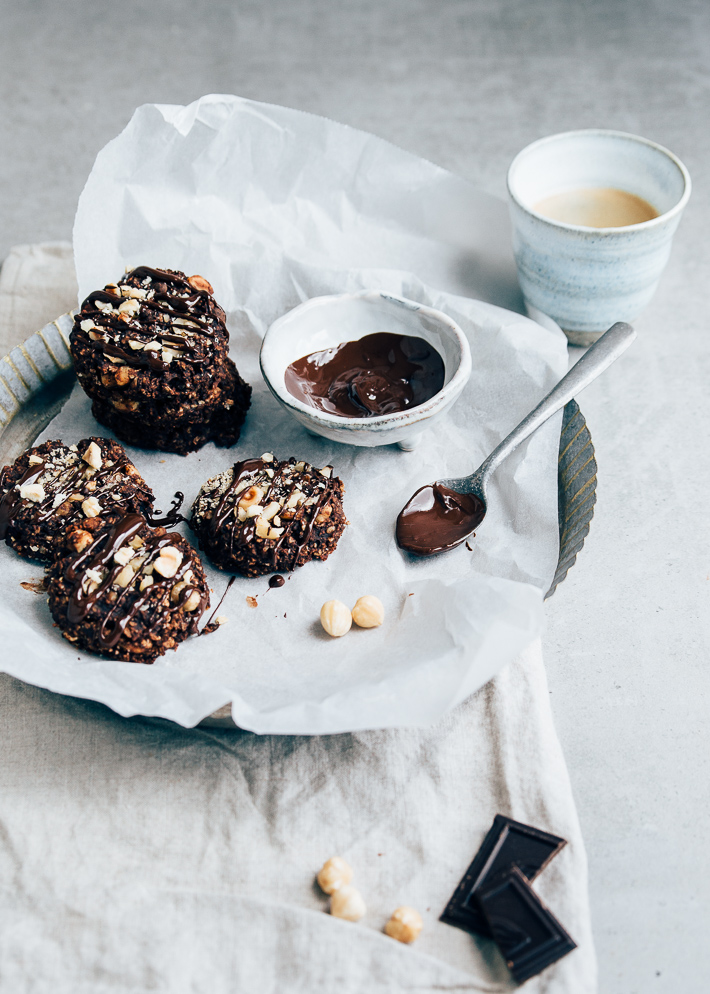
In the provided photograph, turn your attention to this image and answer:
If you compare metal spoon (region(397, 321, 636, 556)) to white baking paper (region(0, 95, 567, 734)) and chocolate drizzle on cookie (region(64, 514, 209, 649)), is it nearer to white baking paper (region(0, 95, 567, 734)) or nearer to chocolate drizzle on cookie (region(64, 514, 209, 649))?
white baking paper (region(0, 95, 567, 734))

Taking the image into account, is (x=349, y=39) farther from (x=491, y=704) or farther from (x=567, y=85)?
(x=491, y=704)

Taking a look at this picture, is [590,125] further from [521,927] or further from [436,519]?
[521,927]

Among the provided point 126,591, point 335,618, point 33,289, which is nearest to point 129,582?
point 126,591

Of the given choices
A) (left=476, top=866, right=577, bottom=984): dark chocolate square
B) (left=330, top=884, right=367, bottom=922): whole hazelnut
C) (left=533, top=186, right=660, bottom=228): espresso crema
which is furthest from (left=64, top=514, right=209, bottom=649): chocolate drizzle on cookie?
(left=533, top=186, right=660, bottom=228): espresso crema

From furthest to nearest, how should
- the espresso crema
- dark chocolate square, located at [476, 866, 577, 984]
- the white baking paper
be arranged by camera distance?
the espresso crema → the white baking paper → dark chocolate square, located at [476, 866, 577, 984]

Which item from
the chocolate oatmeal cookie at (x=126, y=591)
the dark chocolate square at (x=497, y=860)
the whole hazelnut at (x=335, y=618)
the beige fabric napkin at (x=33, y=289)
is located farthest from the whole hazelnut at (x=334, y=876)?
the beige fabric napkin at (x=33, y=289)
